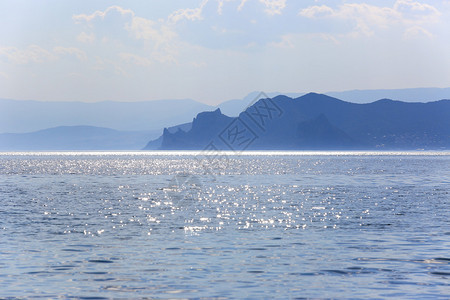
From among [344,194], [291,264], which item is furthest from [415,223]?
[344,194]

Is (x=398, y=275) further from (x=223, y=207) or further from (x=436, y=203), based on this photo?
(x=436, y=203)

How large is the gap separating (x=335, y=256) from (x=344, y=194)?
162ft

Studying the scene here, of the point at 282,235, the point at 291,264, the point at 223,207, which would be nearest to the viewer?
the point at 291,264

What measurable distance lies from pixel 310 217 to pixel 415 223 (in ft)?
28.6

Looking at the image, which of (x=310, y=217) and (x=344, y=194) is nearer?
(x=310, y=217)

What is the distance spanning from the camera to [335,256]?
3441cm

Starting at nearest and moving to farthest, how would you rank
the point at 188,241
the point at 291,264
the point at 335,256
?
the point at 291,264
the point at 335,256
the point at 188,241

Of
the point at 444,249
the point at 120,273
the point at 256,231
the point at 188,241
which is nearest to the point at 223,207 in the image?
the point at 256,231

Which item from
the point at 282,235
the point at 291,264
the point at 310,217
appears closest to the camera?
the point at 291,264

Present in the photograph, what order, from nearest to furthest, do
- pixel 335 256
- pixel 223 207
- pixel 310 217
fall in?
pixel 335 256, pixel 310 217, pixel 223 207

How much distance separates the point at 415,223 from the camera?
49219mm

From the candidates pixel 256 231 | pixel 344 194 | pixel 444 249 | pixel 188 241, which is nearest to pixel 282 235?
pixel 256 231

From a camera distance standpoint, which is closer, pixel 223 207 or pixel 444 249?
pixel 444 249

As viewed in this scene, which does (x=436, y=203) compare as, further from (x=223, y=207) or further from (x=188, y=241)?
(x=188, y=241)
